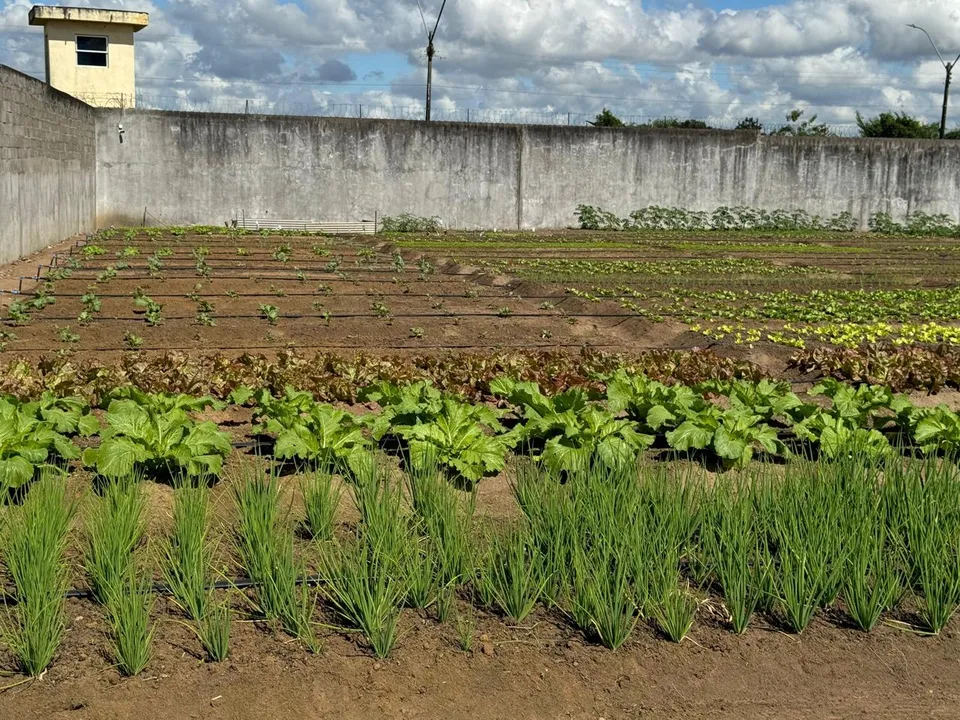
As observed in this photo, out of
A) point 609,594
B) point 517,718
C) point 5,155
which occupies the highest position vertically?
point 5,155

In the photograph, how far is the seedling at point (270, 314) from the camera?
11328 millimetres

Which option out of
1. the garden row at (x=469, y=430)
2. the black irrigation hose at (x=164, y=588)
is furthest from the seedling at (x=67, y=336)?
the black irrigation hose at (x=164, y=588)

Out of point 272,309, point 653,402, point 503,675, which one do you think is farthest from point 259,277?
point 503,675

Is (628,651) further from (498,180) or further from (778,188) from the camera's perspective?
(778,188)

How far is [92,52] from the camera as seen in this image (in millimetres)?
29859

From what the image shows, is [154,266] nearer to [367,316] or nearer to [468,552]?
[367,316]

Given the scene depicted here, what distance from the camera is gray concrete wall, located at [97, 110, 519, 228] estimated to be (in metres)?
24.4

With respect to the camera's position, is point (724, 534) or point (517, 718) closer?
point (517, 718)

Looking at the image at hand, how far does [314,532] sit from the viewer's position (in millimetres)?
4578

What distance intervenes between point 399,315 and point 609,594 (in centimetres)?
841

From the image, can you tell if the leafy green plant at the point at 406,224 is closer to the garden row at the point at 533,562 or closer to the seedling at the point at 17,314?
the seedling at the point at 17,314

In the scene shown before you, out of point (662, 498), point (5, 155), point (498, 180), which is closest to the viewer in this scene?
point (662, 498)

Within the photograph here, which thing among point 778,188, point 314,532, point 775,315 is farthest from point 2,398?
point 778,188

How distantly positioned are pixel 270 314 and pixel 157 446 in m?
6.32
